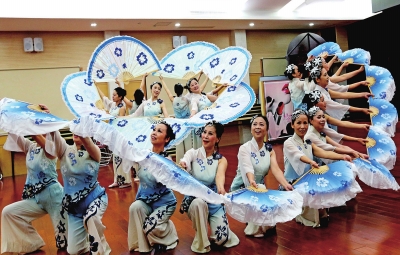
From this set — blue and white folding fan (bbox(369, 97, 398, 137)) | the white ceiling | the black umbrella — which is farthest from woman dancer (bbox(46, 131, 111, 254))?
the black umbrella

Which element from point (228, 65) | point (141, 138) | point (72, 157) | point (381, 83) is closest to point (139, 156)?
point (72, 157)

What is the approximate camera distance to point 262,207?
102 inches

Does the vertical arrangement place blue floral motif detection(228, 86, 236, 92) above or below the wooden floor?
above

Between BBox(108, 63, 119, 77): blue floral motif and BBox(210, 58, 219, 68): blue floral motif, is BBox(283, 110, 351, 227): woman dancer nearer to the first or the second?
BBox(210, 58, 219, 68): blue floral motif

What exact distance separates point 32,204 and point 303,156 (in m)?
2.09

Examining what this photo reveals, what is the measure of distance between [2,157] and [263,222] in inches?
268

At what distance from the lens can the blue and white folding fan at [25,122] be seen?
2.43m

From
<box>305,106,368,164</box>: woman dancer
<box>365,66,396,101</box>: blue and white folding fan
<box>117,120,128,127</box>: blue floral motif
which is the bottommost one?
<box>305,106,368,164</box>: woman dancer

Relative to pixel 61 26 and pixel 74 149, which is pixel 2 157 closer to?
pixel 61 26

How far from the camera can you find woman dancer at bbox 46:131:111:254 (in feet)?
8.88

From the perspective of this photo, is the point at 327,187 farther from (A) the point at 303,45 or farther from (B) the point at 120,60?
(A) the point at 303,45

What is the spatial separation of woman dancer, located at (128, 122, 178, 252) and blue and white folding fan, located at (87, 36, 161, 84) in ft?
5.53

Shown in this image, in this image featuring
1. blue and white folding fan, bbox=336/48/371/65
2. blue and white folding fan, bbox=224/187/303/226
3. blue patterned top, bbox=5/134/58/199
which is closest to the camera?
blue and white folding fan, bbox=224/187/303/226

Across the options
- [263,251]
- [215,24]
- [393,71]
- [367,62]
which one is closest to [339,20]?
[393,71]
